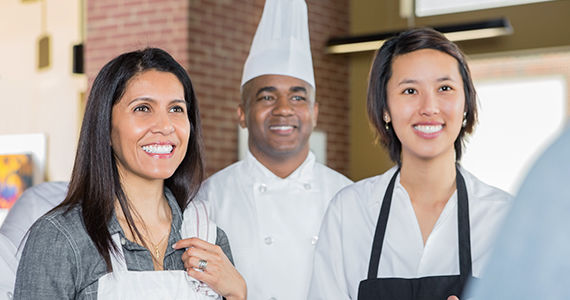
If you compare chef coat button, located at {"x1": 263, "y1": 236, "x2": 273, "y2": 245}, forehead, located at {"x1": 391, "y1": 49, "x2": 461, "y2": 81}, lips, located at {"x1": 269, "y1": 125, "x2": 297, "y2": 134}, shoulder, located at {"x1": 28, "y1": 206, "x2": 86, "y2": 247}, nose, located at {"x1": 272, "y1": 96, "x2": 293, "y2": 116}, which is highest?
forehead, located at {"x1": 391, "y1": 49, "x2": 461, "y2": 81}

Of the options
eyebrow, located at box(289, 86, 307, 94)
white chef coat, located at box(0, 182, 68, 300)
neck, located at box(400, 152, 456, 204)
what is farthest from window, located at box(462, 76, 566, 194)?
white chef coat, located at box(0, 182, 68, 300)

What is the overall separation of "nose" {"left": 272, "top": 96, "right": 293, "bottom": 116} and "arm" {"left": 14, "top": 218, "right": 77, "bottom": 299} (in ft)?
3.74

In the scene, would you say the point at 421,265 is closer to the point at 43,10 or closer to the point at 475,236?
the point at 475,236

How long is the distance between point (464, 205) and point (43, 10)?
4438 millimetres

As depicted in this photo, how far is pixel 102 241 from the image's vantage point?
154 cm

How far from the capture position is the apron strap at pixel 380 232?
1.83 m

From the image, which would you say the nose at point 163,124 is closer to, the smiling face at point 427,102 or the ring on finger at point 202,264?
the ring on finger at point 202,264

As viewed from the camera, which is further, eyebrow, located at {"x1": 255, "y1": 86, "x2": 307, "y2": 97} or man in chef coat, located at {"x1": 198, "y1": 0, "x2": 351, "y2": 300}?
eyebrow, located at {"x1": 255, "y1": 86, "x2": 307, "y2": 97}

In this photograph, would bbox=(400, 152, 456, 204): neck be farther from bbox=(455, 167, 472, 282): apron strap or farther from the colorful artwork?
the colorful artwork

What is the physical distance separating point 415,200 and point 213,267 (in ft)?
2.05

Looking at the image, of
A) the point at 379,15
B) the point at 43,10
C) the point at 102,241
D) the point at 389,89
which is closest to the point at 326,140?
the point at 379,15

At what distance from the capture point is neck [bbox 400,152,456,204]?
1885 millimetres

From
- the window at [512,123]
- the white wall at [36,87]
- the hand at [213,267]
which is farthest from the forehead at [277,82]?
the window at [512,123]

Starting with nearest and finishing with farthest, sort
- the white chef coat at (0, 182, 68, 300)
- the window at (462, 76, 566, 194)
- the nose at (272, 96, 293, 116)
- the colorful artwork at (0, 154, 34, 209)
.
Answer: the white chef coat at (0, 182, 68, 300) → the nose at (272, 96, 293, 116) → the colorful artwork at (0, 154, 34, 209) → the window at (462, 76, 566, 194)
